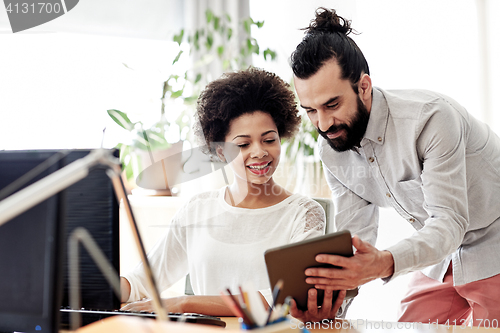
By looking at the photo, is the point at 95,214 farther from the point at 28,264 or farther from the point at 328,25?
the point at 328,25

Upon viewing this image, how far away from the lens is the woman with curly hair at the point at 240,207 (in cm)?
134

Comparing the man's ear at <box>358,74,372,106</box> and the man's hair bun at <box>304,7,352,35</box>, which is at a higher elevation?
the man's hair bun at <box>304,7,352,35</box>

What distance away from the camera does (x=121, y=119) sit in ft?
7.55

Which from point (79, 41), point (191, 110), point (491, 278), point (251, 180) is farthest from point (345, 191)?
point (79, 41)

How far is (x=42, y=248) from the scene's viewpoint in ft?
2.00

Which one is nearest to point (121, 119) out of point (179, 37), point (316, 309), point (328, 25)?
point (179, 37)

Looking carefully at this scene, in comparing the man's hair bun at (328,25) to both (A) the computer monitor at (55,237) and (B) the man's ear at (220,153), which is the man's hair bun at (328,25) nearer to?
(B) the man's ear at (220,153)

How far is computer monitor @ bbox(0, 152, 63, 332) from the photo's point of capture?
0.57m

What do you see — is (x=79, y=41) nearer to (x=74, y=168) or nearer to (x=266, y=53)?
(x=266, y=53)

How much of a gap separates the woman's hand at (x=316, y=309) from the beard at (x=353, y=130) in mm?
569

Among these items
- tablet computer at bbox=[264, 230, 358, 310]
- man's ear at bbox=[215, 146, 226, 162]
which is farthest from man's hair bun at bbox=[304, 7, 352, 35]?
tablet computer at bbox=[264, 230, 358, 310]

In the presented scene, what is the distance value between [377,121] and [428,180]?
0.86ft

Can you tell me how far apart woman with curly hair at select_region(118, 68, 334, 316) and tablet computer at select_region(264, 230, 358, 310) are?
0.41 m

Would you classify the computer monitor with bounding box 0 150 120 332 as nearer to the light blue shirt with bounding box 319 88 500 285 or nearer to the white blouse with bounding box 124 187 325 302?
the white blouse with bounding box 124 187 325 302
